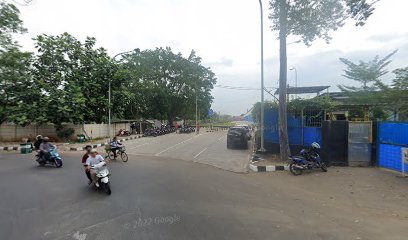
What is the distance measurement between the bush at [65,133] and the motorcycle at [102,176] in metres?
19.3

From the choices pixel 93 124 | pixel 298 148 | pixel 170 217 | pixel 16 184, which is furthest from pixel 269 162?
pixel 93 124

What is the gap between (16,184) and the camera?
949cm

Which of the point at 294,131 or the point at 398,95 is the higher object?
the point at 398,95

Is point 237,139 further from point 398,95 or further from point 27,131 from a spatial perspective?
point 27,131

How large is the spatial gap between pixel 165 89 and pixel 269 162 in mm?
33630

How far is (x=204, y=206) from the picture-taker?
22.7 feet

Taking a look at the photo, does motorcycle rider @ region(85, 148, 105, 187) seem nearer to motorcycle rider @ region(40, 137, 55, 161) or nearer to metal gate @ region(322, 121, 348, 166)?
motorcycle rider @ region(40, 137, 55, 161)

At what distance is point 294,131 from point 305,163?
4005 millimetres

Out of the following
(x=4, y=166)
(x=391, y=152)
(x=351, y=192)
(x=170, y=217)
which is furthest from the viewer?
(x=4, y=166)

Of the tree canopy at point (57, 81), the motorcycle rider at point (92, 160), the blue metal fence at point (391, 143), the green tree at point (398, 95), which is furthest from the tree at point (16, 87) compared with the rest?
the green tree at point (398, 95)

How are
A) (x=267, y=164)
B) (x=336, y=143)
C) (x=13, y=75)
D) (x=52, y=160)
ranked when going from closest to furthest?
(x=336, y=143), (x=52, y=160), (x=267, y=164), (x=13, y=75)

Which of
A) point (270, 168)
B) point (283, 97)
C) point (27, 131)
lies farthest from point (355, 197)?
point (27, 131)

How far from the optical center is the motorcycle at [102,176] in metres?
8.24

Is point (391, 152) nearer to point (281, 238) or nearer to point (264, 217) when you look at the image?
point (264, 217)
